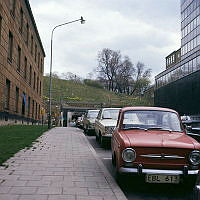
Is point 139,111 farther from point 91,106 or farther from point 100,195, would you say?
point 91,106

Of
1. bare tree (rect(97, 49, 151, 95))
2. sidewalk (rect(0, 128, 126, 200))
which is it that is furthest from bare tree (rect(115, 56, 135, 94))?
sidewalk (rect(0, 128, 126, 200))

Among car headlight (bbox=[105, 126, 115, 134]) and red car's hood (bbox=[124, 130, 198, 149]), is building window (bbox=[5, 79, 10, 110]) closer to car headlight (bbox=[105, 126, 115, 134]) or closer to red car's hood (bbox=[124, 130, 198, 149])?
car headlight (bbox=[105, 126, 115, 134])

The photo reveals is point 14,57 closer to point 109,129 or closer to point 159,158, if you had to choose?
point 109,129

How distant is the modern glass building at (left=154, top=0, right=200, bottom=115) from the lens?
4375 centimetres

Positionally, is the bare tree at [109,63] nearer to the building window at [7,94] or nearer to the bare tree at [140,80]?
the bare tree at [140,80]

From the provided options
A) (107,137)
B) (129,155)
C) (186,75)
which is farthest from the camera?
(186,75)

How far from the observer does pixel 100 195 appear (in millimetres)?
5582

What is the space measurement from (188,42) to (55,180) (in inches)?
2002

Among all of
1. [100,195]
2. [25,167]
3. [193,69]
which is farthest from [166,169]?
[193,69]

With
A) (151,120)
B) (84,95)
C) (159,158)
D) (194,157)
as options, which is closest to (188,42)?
(84,95)

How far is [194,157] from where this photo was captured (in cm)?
611

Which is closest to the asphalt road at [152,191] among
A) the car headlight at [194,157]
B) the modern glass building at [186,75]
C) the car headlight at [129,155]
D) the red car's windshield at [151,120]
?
the car headlight at [129,155]

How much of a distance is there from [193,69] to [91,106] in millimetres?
27216

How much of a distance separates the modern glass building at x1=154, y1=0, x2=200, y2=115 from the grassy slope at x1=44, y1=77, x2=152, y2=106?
14673 mm
